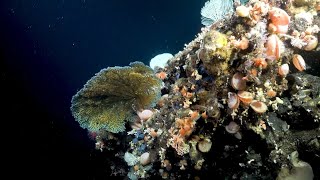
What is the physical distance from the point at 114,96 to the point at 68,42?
2607 cm

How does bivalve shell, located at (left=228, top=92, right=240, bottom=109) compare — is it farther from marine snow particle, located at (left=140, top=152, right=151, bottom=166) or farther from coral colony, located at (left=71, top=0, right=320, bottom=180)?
marine snow particle, located at (left=140, top=152, right=151, bottom=166)

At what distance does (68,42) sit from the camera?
29.4 m

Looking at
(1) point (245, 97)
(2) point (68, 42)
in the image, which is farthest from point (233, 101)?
(2) point (68, 42)

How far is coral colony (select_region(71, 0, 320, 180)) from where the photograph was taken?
10.3ft

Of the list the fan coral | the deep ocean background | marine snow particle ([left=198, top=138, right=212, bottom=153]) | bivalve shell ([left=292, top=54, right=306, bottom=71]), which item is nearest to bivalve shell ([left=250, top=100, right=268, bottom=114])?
bivalve shell ([left=292, top=54, right=306, bottom=71])

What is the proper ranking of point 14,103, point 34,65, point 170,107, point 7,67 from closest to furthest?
1. point 170,107
2. point 14,103
3. point 7,67
4. point 34,65

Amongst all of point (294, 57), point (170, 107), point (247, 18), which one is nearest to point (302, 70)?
point (294, 57)

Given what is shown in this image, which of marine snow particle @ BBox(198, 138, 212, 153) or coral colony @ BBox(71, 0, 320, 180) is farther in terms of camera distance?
marine snow particle @ BBox(198, 138, 212, 153)

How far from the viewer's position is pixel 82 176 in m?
13.0

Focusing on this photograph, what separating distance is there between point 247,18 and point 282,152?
144 cm

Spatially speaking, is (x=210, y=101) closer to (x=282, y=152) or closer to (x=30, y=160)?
(x=282, y=152)

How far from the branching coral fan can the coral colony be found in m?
0.88

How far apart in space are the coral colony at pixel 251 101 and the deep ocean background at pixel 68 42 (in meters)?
15.7

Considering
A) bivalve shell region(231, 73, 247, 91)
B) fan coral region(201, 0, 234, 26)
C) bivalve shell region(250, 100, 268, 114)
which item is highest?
fan coral region(201, 0, 234, 26)
